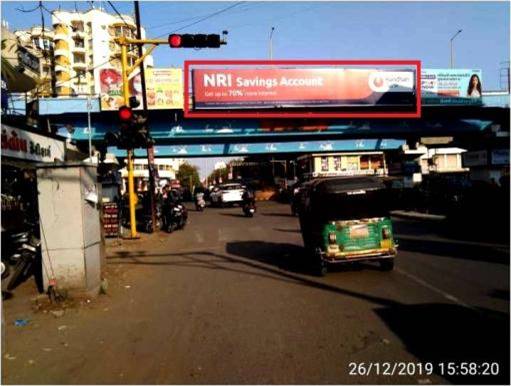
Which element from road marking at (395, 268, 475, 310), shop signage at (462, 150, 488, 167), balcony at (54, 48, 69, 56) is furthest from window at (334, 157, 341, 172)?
balcony at (54, 48, 69, 56)

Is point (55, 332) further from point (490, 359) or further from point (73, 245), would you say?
point (490, 359)

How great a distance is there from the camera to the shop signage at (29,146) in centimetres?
1365

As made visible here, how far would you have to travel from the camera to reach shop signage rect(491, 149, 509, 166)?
79.8 ft

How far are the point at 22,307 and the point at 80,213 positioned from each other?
65.2 inches

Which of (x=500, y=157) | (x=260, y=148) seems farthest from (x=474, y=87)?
(x=260, y=148)

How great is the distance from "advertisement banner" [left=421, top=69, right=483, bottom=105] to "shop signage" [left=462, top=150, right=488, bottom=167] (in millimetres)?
9121

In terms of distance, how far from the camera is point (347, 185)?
445 inches

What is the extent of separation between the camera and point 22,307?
8.34m

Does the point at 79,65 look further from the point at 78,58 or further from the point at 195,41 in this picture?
the point at 195,41

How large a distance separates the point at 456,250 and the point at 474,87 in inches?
993

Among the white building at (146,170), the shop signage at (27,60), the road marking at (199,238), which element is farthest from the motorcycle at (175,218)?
the white building at (146,170)

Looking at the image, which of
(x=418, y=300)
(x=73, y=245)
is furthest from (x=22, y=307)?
(x=418, y=300)

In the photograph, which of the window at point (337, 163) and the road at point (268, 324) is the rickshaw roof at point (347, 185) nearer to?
the road at point (268, 324)

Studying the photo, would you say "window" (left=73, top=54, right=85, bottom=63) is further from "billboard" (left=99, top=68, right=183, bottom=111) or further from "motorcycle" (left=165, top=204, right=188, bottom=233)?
"motorcycle" (left=165, top=204, right=188, bottom=233)
